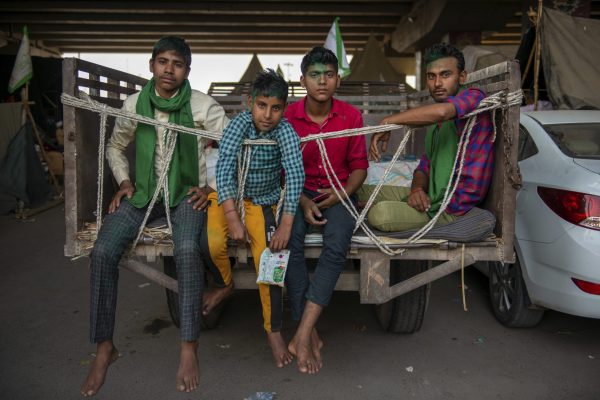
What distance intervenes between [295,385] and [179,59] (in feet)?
6.13

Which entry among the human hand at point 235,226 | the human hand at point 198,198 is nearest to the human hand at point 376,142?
the human hand at point 235,226

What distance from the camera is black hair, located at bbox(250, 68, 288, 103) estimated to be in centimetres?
272

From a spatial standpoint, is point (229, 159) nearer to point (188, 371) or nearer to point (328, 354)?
point (188, 371)

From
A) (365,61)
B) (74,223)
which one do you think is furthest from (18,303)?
(365,61)

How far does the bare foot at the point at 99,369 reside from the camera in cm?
259

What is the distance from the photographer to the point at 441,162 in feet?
10.1

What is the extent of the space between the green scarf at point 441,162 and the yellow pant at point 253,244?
92 cm

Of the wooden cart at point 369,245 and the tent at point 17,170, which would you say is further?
the tent at point 17,170

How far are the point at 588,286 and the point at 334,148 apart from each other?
5.16 feet

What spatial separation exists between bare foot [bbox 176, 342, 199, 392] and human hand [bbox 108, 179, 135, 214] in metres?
0.83

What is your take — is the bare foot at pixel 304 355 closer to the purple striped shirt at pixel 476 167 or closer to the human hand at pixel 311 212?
the human hand at pixel 311 212

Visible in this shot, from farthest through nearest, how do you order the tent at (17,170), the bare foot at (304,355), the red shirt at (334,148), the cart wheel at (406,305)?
1. the tent at (17,170)
2. the cart wheel at (406,305)
3. the red shirt at (334,148)
4. the bare foot at (304,355)

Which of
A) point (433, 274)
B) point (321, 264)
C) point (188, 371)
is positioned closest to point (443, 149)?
point (433, 274)

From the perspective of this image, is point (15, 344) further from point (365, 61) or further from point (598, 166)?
point (365, 61)
